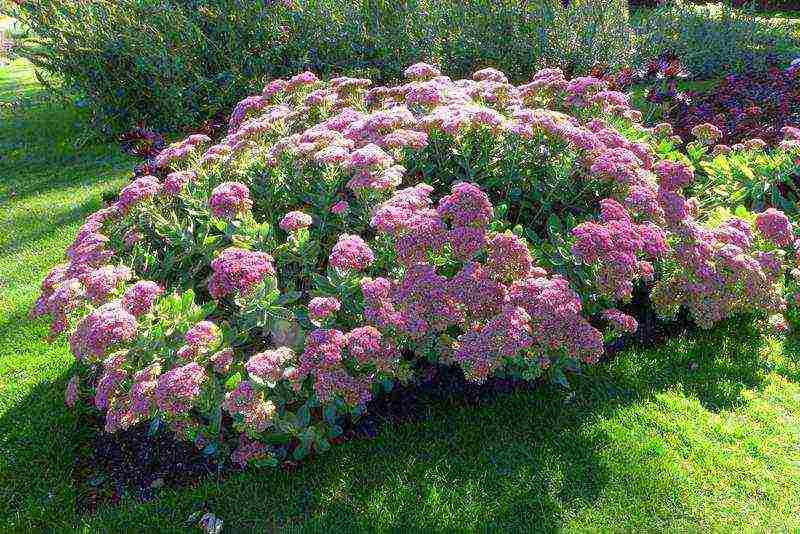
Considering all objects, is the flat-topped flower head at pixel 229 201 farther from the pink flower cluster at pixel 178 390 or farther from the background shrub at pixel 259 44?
the background shrub at pixel 259 44

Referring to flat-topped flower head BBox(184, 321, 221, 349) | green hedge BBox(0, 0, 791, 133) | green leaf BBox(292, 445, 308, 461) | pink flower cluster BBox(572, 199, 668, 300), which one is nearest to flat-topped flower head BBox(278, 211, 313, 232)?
flat-topped flower head BBox(184, 321, 221, 349)

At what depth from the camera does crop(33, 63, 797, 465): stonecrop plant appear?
298 cm

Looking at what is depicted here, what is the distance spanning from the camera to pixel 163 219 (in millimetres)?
3967

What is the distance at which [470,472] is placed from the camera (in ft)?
10.4

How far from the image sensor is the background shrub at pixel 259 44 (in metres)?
8.10

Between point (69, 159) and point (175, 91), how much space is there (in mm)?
1715

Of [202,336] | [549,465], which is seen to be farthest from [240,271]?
[549,465]

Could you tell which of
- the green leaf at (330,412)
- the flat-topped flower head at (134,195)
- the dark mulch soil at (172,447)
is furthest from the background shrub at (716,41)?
the green leaf at (330,412)

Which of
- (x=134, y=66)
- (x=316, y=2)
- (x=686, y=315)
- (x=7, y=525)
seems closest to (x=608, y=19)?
(x=316, y=2)

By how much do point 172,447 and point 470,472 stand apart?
1.72 meters

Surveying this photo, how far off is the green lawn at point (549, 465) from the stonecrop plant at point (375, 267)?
245mm

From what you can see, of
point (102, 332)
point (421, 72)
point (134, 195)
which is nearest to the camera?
point (102, 332)

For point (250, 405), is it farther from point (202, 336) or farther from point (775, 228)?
point (775, 228)

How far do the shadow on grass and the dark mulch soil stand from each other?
0.06 metres
